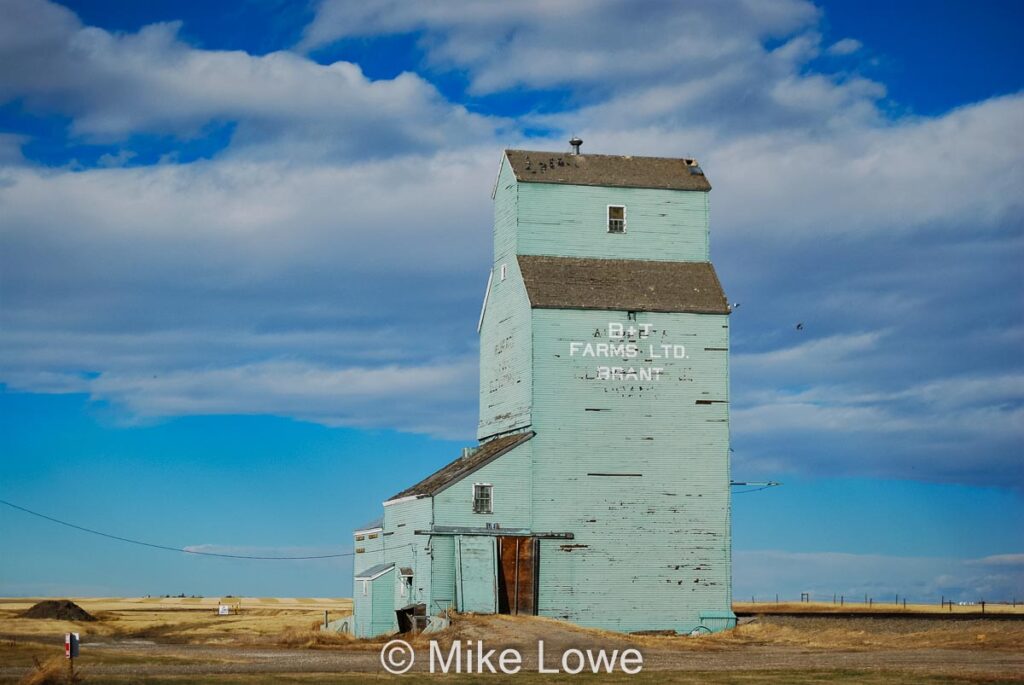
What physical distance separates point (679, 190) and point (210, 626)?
2983 cm

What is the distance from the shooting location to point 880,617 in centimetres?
6825

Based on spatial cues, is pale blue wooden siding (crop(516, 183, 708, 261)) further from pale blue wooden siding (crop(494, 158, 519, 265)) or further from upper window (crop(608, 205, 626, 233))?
pale blue wooden siding (crop(494, 158, 519, 265))

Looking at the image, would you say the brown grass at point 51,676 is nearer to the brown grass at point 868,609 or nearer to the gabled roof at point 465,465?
the gabled roof at point 465,465

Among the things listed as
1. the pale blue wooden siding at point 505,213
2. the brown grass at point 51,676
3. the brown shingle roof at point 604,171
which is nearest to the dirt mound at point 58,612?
the pale blue wooden siding at point 505,213

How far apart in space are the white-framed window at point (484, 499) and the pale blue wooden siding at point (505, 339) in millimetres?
2873

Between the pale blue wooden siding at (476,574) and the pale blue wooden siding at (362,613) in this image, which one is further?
the pale blue wooden siding at (362,613)

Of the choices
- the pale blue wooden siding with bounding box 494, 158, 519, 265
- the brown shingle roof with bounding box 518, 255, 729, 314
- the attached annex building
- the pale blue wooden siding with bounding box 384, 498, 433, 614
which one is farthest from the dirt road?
the pale blue wooden siding with bounding box 494, 158, 519, 265

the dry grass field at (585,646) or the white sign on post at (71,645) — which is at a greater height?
the white sign on post at (71,645)

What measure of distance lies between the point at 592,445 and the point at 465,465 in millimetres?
5320

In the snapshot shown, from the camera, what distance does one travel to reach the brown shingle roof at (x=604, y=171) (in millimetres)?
53938

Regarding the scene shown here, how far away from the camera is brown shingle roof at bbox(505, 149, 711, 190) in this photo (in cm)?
5394

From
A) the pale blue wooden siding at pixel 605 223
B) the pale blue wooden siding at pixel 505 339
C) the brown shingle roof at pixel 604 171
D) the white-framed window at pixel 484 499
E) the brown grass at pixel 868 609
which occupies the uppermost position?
the brown shingle roof at pixel 604 171

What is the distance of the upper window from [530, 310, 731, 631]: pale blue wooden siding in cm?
405

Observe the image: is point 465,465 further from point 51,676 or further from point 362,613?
point 51,676
